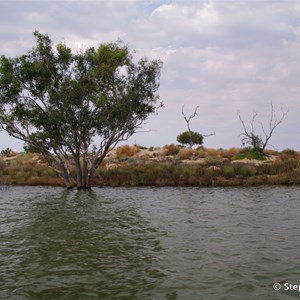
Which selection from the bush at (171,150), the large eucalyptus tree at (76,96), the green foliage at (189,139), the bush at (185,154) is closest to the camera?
the large eucalyptus tree at (76,96)

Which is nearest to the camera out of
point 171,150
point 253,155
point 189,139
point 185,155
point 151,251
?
point 151,251

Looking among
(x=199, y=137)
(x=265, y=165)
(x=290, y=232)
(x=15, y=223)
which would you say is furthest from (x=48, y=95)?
(x=199, y=137)

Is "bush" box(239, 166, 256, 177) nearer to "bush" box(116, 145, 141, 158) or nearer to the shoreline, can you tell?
the shoreline

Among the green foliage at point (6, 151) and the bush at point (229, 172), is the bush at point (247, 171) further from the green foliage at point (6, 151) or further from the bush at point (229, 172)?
the green foliage at point (6, 151)

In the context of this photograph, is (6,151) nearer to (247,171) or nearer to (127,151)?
(127,151)

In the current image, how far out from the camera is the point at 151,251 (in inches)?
438

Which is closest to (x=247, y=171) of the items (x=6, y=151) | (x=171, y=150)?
(x=171, y=150)

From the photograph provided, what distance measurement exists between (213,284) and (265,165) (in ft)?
95.8

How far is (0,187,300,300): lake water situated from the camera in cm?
799

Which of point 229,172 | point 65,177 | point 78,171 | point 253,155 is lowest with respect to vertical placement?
point 65,177

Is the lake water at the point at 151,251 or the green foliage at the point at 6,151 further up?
the green foliage at the point at 6,151

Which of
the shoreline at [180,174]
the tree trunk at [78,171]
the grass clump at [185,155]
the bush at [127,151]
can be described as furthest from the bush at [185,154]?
the tree trunk at [78,171]

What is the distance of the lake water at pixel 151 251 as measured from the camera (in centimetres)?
799

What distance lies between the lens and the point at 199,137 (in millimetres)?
62938
